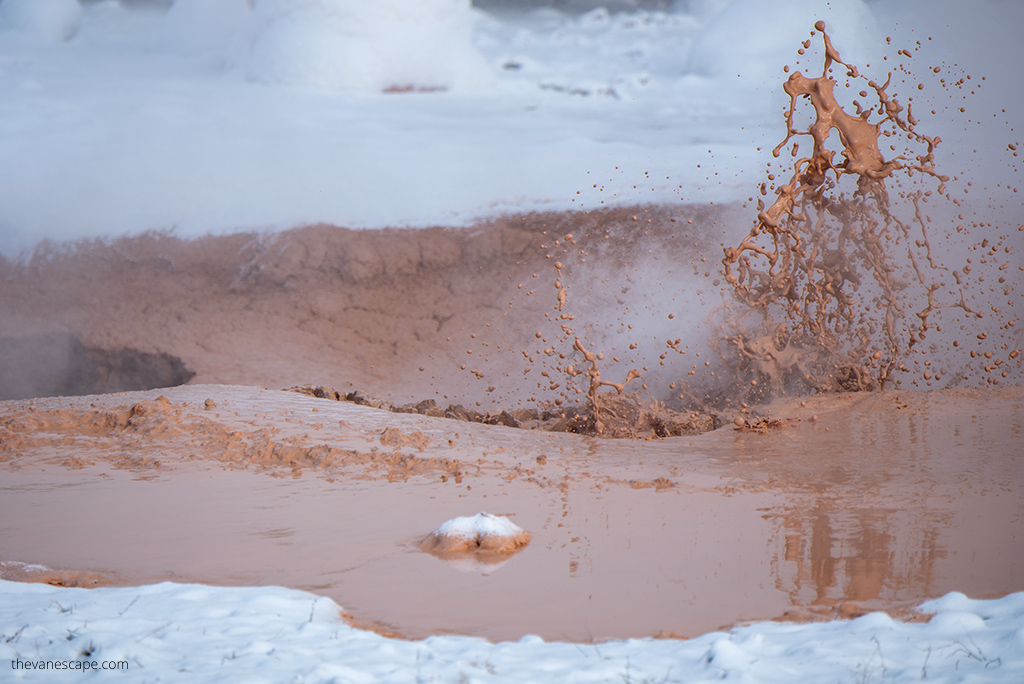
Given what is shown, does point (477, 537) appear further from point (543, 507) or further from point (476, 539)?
point (543, 507)

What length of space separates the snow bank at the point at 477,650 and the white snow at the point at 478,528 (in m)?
0.77

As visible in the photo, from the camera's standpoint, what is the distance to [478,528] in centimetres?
335

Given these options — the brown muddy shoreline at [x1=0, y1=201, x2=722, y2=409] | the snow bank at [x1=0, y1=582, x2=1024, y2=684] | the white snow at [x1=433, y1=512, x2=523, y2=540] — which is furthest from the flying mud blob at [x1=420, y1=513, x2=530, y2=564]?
the brown muddy shoreline at [x1=0, y1=201, x2=722, y2=409]

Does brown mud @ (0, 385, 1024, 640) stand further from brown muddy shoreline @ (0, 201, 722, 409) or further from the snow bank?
brown muddy shoreline @ (0, 201, 722, 409)

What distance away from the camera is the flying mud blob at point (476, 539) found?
3.29 metres

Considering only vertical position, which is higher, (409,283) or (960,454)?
(409,283)

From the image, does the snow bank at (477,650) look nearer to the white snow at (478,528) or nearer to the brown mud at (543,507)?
the brown mud at (543,507)

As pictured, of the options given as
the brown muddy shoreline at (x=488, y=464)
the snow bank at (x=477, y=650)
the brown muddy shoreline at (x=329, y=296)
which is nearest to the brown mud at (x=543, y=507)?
Result: the brown muddy shoreline at (x=488, y=464)

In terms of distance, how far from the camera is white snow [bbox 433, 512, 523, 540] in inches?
131

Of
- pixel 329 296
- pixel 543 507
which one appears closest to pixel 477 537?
pixel 543 507

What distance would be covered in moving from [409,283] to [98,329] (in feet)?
12.4

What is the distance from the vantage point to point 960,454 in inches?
177

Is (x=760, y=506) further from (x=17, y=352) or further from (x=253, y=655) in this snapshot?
(x=17, y=352)

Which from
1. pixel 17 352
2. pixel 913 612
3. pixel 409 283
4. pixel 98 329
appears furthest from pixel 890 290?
pixel 17 352
